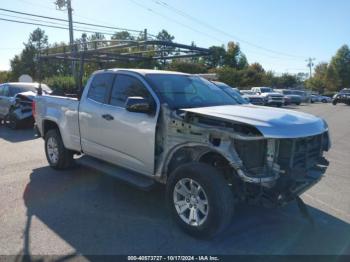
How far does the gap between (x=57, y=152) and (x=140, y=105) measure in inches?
117

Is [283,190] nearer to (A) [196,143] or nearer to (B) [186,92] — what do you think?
(A) [196,143]

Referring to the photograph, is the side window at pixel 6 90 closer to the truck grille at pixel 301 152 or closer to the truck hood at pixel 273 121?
the truck hood at pixel 273 121

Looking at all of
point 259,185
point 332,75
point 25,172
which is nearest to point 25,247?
point 259,185

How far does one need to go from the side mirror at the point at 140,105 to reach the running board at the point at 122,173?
0.95 m

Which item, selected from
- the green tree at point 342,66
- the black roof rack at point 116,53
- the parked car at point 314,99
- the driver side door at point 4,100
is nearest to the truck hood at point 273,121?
the black roof rack at point 116,53

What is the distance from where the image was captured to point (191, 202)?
13.7 ft

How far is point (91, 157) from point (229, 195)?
307 cm

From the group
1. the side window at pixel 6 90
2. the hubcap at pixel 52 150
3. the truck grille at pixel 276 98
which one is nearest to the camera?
the hubcap at pixel 52 150

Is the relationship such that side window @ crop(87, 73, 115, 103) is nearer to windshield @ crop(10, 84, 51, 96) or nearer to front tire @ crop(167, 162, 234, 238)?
front tire @ crop(167, 162, 234, 238)

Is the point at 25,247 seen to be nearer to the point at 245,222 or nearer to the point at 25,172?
the point at 245,222

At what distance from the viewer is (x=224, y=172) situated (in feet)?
14.3

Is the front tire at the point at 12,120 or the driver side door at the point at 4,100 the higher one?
the driver side door at the point at 4,100

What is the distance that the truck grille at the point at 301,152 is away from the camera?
3928 millimetres

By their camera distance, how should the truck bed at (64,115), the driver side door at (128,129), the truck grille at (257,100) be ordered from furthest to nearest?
1. the truck grille at (257,100)
2. the truck bed at (64,115)
3. the driver side door at (128,129)
